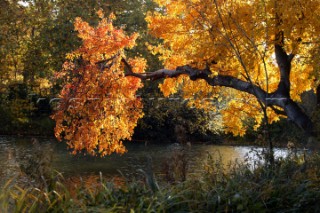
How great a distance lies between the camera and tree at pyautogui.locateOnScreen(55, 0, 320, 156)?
834 centimetres

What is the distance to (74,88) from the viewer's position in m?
11.9

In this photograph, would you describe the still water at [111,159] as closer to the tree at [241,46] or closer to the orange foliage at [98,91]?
the orange foliage at [98,91]

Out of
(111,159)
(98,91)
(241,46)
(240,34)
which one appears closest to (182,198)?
(240,34)

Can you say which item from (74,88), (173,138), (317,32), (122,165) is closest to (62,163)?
(122,165)

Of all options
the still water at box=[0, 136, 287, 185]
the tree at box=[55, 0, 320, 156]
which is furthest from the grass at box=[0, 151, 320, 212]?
the still water at box=[0, 136, 287, 185]

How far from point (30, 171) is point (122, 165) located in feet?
36.5

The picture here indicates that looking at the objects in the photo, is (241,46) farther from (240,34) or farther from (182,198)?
(182,198)

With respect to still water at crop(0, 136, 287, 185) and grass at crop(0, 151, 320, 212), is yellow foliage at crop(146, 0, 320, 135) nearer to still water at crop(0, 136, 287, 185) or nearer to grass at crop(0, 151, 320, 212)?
still water at crop(0, 136, 287, 185)

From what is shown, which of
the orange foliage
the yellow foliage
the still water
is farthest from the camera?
the still water

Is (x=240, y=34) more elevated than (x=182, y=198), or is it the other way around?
(x=240, y=34)

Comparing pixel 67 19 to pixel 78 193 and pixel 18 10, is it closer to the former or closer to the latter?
pixel 18 10

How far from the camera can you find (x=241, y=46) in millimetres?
9453

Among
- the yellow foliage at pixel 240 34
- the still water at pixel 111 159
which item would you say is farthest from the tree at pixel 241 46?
the still water at pixel 111 159

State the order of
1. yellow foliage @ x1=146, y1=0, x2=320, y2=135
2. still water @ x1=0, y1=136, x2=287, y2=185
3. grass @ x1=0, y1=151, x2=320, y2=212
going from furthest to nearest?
still water @ x1=0, y1=136, x2=287, y2=185 → yellow foliage @ x1=146, y1=0, x2=320, y2=135 → grass @ x1=0, y1=151, x2=320, y2=212
